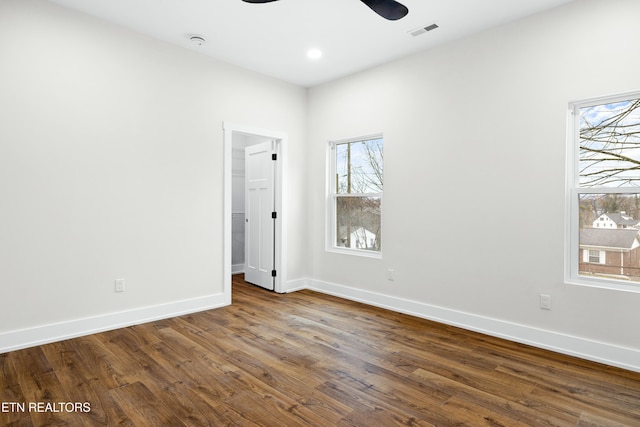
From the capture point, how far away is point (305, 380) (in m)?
2.39

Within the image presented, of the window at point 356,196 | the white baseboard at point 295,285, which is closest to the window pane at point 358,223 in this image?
the window at point 356,196

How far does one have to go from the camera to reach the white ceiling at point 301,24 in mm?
2957

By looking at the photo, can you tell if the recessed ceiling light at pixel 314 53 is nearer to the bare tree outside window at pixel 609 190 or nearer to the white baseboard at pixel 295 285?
the bare tree outside window at pixel 609 190

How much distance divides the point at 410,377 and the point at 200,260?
254cm

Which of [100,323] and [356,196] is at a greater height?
[356,196]

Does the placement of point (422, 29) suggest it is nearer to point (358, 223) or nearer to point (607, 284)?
point (358, 223)

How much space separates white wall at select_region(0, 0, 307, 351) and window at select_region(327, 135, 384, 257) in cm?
141

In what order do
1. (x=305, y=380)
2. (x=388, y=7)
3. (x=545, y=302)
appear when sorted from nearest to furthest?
1. (x=305, y=380)
2. (x=388, y=7)
3. (x=545, y=302)

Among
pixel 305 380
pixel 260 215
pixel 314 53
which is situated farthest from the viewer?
pixel 260 215

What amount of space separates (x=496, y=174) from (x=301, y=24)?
2.27m

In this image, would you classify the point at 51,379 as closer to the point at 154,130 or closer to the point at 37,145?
the point at 37,145

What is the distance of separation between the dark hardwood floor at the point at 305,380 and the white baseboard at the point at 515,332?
0.31ft

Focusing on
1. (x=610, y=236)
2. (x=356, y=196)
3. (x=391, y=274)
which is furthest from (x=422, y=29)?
(x=391, y=274)

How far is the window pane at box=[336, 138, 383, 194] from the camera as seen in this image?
170 inches
